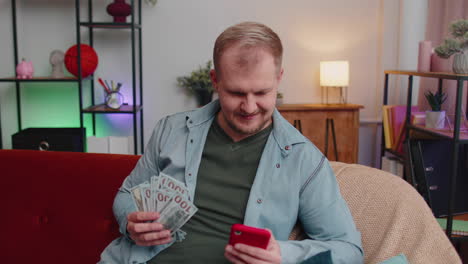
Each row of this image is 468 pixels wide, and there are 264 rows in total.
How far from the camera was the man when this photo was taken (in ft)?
4.94

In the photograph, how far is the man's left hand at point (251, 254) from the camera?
1289 mm

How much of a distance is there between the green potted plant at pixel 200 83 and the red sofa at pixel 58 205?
7.81ft

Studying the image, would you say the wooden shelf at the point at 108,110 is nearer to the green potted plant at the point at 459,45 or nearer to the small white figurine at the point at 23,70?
the small white figurine at the point at 23,70

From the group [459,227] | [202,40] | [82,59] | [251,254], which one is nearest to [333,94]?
[202,40]

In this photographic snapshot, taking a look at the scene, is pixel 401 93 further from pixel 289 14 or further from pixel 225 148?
pixel 225 148

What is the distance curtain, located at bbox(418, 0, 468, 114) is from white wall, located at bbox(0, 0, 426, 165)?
2.06ft

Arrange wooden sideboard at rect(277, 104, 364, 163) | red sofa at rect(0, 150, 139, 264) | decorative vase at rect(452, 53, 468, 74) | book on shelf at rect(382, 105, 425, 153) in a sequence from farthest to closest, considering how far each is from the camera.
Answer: wooden sideboard at rect(277, 104, 364, 163) < book on shelf at rect(382, 105, 425, 153) < decorative vase at rect(452, 53, 468, 74) < red sofa at rect(0, 150, 139, 264)

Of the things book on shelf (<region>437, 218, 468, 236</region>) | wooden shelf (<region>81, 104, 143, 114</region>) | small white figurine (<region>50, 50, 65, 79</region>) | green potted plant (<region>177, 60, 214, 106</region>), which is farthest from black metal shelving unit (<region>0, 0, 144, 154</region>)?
book on shelf (<region>437, 218, 468, 236</region>)

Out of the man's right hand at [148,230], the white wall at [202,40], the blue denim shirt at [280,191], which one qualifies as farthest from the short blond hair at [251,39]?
the white wall at [202,40]

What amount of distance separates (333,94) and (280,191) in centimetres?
324

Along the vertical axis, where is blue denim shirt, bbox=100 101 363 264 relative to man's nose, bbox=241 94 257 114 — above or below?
below

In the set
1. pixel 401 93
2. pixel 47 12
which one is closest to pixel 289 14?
pixel 401 93

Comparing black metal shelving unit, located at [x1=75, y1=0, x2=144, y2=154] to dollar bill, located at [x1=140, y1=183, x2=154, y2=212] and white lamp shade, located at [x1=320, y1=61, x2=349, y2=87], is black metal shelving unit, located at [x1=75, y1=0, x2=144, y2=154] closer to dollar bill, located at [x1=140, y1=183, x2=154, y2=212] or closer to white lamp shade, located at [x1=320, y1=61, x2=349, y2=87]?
white lamp shade, located at [x1=320, y1=61, x2=349, y2=87]

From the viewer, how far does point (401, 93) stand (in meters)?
4.60
